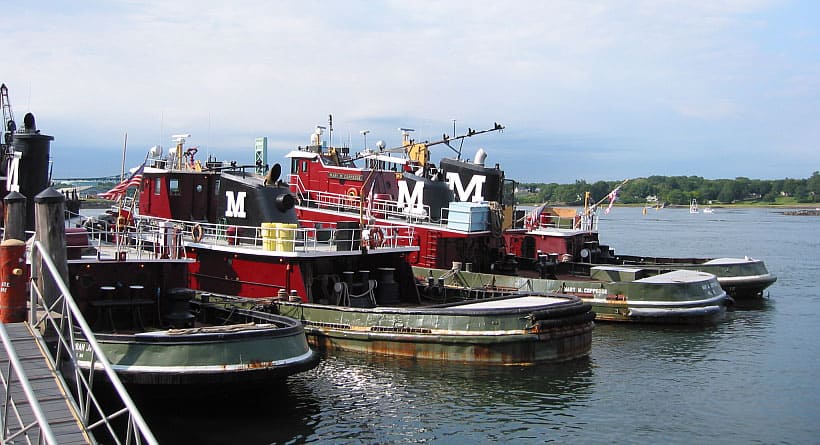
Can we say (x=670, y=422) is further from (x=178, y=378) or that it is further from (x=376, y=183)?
(x=376, y=183)

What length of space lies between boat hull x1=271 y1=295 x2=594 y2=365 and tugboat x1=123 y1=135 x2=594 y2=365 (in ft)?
0.08

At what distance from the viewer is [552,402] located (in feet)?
56.0

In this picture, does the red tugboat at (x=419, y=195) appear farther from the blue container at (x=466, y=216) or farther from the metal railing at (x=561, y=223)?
the metal railing at (x=561, y=223)

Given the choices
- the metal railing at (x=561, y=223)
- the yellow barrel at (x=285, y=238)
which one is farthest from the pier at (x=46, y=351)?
the metal railing at (x=561, y=223)

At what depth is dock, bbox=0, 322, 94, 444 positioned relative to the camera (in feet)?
33.4

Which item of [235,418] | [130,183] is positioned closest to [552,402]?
[235,418]

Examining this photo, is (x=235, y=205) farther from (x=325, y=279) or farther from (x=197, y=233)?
(x=325, y=279)

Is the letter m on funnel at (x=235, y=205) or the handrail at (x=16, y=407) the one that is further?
the letter m on funnel at (x=235, y=205)

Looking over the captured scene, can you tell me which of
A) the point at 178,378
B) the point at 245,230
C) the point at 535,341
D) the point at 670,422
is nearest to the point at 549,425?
the point at 670,422

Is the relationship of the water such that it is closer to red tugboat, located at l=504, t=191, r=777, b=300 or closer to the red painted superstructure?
the red painted superstructure

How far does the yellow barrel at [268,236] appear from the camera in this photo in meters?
21.8

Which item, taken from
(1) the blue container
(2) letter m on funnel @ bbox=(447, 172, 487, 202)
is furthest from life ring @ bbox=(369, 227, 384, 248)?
(2) letter m on funnel @ bbox=(447, 172, 487, 202)

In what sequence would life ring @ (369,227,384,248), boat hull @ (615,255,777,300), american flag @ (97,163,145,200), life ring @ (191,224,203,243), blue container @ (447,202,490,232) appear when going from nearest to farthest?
life ring @ (191,224,203,243) < life ring @ (369,227,384,248) < american flag @ (97,163,145,200) < blue container @ (447,202,490,232) < boat hull @ (615,255,777,300)

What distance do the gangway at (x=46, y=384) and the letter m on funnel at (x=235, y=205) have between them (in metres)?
10.1
